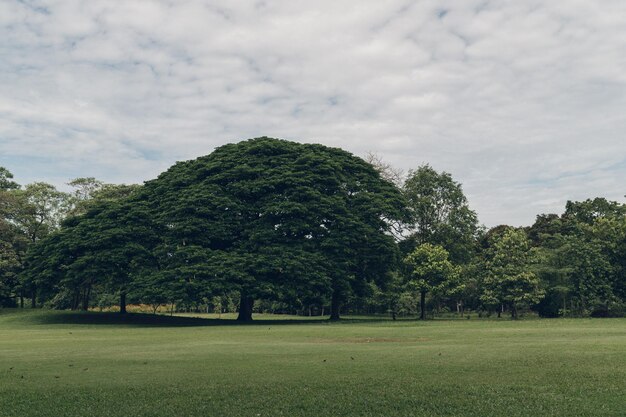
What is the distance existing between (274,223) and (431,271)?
59.0 feet

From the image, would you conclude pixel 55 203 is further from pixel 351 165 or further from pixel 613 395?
pixel 613 395

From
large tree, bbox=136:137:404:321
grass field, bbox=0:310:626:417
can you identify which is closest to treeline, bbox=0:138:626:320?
large tree, bbox=136:137:404:321

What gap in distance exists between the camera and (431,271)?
2237 inches

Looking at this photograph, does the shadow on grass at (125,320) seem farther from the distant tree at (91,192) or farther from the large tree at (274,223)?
the distant tree at (91,192)

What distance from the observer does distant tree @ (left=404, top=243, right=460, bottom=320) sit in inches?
2224

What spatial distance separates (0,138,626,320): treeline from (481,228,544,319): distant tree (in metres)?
0.14

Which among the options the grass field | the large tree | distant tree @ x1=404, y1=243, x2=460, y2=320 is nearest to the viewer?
the grass field

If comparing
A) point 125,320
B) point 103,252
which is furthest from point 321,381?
point 125,320

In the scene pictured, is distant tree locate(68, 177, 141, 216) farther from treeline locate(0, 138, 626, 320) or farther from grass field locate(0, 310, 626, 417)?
grass field locate(0, 310, 626, 417)

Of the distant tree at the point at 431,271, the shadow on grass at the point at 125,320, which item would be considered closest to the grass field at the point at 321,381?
the shadow on grass at the point at 125,320

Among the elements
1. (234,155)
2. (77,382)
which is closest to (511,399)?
(77,382)

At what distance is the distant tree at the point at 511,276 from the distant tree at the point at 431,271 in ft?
12.6

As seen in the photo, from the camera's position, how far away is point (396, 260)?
2090 inches

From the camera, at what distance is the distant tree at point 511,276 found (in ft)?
183
